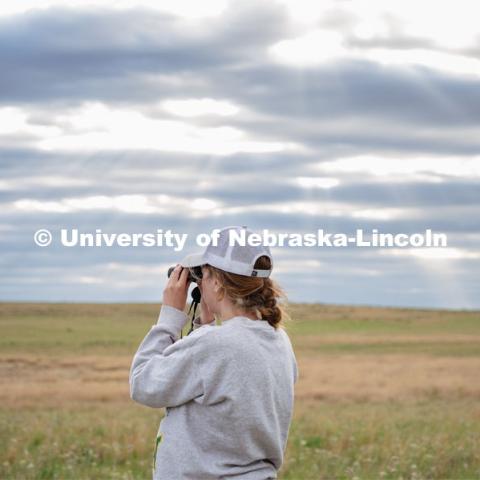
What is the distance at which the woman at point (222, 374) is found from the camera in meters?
3.48

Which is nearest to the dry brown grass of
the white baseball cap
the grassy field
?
the grassy field

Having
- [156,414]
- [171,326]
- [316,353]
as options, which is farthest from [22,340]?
[171,326]

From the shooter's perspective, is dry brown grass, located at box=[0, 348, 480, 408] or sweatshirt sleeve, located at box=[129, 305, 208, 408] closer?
sweatshirt sleeve, located at box=[129, 305, 208, 408]

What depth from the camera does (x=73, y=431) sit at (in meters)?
11.9

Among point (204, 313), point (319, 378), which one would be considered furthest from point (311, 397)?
point (204, 313)

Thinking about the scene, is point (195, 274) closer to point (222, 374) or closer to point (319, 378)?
point (222, 374)

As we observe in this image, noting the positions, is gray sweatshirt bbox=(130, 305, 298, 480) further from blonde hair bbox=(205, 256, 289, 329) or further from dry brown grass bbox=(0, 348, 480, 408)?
dry brown grass bbox=(0, 348, 480, 408)

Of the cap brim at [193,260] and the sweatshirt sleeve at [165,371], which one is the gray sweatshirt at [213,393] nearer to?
the sweatshirt sleeve at [165,371]

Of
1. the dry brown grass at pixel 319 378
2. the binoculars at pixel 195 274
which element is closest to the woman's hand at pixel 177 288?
the binoculars at pixel 195 274

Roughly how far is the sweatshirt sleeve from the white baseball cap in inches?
10.1

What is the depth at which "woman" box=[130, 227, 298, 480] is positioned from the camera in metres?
3.48

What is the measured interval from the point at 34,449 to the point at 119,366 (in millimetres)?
28762

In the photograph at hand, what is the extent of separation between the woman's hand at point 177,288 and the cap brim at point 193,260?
1.8 inches

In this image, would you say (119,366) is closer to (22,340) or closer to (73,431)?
(22,340)
